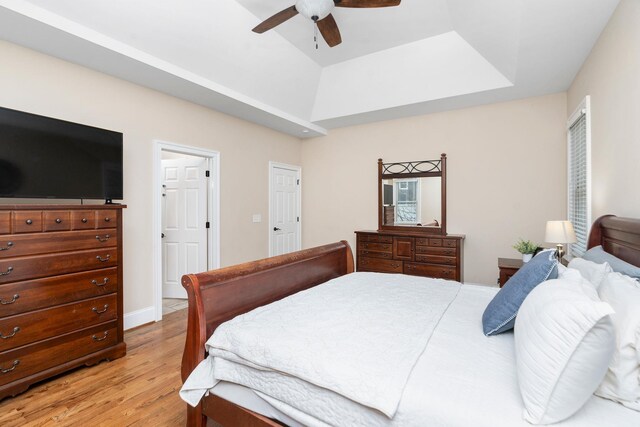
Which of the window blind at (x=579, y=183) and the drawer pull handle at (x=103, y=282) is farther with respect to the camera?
the window blind at (x=579, y=183)

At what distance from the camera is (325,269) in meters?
2.64

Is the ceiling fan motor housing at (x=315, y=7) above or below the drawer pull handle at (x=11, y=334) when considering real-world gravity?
above

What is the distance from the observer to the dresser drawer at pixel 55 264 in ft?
6.70

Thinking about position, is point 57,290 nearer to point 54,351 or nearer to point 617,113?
point 54,351

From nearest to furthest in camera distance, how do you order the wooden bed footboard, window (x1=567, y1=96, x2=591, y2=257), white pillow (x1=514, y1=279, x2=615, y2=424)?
white pillow (x1=514, y1=279, x2=615, y2=424) → the wooden bed footboard → window (x1=567, y1=96, x2=591, y2=257)

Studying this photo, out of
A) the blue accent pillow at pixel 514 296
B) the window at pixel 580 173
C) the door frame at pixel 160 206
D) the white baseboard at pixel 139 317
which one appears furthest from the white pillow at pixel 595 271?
the white baseboard at pixel 139 317

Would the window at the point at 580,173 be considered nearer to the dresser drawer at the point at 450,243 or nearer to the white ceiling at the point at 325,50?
the white ceiling at the point at 325,50

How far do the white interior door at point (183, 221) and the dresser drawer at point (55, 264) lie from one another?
157cm

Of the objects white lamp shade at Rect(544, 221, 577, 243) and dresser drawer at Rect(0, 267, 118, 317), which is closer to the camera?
dresser drawer at Rect(0, 267, 118, 317)

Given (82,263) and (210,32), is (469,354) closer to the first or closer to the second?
(82,263)

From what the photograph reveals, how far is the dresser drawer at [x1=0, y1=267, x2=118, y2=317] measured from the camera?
6.70ft

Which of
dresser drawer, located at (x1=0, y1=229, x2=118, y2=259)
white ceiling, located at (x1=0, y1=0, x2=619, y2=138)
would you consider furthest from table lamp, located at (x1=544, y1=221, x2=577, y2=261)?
dresser drawer, located at (x1=0, y1=229, x2=118, y2=259)

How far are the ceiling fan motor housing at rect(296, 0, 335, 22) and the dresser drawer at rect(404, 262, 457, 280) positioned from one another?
3204mm

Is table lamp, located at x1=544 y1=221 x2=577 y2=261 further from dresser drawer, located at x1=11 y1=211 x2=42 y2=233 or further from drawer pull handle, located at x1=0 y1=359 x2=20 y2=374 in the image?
drawer pull handle, located at x1=0 y1=359 x2=20 y2=374
